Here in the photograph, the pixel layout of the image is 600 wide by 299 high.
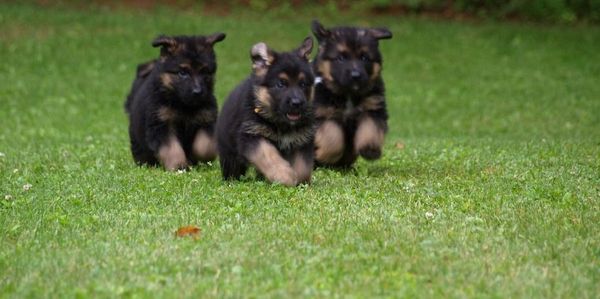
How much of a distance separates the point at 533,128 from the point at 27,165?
36.4 ft

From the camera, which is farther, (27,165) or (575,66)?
(575,66)

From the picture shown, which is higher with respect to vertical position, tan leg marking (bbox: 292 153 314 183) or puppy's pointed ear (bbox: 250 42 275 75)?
puppy's pointed ear (bbox: 250 42 275 75)

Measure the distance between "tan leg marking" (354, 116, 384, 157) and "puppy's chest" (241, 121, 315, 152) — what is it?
162cm

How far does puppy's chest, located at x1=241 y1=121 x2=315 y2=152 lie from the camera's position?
1066cm

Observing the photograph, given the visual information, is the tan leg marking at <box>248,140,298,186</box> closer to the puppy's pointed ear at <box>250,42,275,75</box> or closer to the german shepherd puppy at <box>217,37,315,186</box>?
the german shepherd puppy at <box>217,37,315,186</box>

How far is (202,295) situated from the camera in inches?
259

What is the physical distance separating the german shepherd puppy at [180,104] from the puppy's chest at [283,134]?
212cm

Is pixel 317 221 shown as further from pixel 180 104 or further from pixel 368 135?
pixel 180 104

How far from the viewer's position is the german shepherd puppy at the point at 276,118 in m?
10.5

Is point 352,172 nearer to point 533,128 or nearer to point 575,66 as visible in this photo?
point 533,128

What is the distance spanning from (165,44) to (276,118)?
271 cm

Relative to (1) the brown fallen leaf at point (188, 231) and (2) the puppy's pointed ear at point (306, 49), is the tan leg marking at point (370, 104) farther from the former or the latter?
(1) the brown fallen leaf at point (188, 231)

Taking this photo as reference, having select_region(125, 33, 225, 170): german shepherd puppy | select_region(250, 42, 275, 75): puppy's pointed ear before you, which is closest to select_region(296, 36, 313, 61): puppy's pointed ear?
select_region(250, 42, 275, 75): puppy's pointed ear

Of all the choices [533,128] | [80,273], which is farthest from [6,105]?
[80,273]
